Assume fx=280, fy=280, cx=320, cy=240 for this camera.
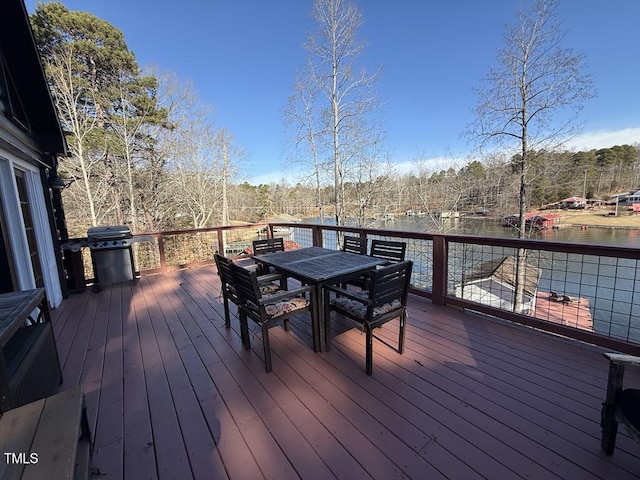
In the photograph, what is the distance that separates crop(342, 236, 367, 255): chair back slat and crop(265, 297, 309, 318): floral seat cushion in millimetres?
1440

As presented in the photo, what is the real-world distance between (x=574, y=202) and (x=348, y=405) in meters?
14.6

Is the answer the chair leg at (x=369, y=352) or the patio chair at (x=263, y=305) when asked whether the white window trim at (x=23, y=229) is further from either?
the chair leg at (x=369, y=352)

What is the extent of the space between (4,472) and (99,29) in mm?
14777

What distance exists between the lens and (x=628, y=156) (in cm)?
1564

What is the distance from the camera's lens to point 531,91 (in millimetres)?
7625

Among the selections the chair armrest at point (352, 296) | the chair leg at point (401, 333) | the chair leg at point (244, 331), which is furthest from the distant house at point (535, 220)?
the chair leg at point (244, 331)

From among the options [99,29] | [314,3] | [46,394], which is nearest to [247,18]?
[314,3]

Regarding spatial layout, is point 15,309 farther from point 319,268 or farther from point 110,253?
point 110,253

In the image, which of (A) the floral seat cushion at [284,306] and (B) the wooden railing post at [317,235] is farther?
(B) the wooden railing post at [317,235]

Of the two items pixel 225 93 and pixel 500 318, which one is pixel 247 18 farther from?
pixel 500 318

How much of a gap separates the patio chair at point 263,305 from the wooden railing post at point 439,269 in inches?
67.8

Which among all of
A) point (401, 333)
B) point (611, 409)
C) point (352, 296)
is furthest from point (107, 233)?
point (611, 409)

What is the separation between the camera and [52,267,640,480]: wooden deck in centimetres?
A: 138

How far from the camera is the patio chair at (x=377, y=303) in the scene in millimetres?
2055
